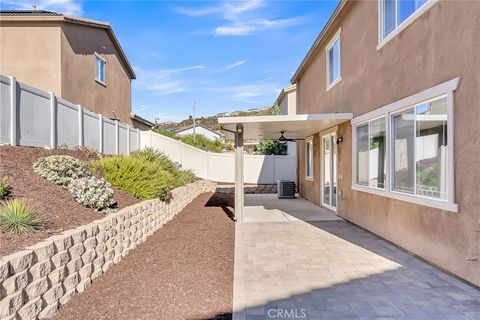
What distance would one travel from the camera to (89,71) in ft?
58.0

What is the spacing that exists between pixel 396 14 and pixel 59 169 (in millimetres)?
7883

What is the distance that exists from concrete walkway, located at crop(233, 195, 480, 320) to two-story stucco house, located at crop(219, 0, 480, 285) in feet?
1.70

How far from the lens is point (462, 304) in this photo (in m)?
4.33

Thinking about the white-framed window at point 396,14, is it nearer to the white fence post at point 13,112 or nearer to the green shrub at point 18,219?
the green shrub at point 18,219

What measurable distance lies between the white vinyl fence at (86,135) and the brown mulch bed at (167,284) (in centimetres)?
438

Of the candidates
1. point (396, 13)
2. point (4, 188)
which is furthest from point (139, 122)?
point (396, 13)

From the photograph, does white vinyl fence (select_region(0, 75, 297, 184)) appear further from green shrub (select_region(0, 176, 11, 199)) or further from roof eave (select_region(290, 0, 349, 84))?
roof eave (select_region(290, 0, 349, 84))

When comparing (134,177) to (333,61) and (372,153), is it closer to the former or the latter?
(372,153)

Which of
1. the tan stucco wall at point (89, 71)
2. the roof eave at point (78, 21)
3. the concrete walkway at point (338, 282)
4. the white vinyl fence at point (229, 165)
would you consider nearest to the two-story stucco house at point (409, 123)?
the concrete walkway at point (338, 282)

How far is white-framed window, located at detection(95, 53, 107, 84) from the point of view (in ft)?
61.3

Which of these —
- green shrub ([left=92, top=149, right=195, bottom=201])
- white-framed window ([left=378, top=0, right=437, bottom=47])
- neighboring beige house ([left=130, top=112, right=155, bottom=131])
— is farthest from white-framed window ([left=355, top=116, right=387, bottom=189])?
neighboring beige house ([left=130, top=112, right=155, bottom=131])

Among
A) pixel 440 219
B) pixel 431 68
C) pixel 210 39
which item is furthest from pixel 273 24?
pixel 440 219

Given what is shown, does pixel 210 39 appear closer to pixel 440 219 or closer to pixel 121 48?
pixel 121 48

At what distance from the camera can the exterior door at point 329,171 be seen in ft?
39.5
